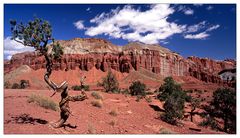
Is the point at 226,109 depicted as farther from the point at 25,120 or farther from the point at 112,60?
the point at 112,60

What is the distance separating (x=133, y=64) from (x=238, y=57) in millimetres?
109815

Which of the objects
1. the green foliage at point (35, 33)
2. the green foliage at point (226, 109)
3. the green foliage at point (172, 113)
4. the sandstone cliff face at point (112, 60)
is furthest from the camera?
the sandstone cliff face at point (112, 60)

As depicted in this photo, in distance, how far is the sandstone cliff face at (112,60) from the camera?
119125 mm

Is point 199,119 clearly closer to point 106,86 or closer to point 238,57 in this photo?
point 106,86

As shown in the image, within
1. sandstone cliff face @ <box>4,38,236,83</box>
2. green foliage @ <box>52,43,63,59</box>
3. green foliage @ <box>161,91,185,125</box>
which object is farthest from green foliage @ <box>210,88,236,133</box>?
sandstone cliff face @ <box>4,38,236,83</box>

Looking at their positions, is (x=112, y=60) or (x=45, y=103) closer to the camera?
(x=45, y=103)

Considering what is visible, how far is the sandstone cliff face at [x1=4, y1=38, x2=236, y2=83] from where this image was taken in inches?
4690

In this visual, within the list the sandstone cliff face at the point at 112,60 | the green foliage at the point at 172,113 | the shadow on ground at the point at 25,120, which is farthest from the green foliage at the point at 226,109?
the sandstone cliff face at the point at 112,60

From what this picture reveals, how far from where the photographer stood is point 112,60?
12300 cm

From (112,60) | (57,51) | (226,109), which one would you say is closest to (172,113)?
(226,109)

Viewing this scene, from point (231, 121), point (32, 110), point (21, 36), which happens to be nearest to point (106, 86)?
point (231, 121)

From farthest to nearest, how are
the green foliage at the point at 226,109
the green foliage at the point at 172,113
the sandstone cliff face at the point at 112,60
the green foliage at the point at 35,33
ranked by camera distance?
the sandstone cliff face at the point at 112,60, the green foliage at the point at 226,109, the green foliage at the point at 172,113, the green foliage at the point at 35,33

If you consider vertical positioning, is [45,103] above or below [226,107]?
above

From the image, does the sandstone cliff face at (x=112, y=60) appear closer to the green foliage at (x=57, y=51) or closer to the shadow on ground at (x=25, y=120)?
the shadow on ground at (x=25, y=120)
